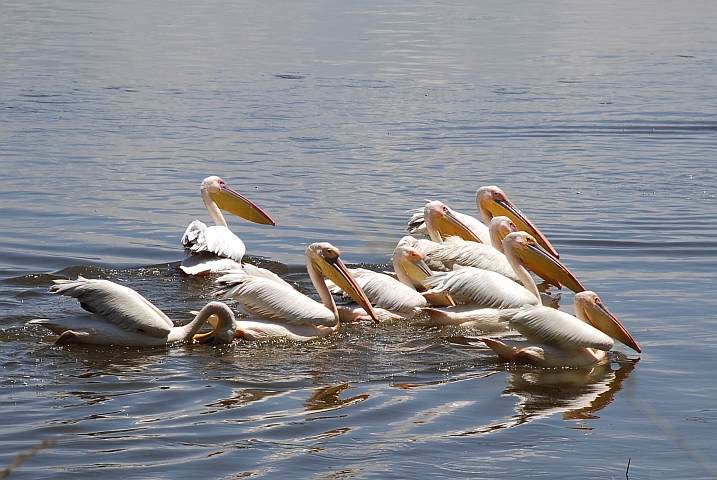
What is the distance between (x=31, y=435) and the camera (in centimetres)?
406

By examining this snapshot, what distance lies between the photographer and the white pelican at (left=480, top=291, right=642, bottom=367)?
17.0 feet

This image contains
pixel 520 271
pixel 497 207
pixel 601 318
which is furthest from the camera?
pixel 497 207

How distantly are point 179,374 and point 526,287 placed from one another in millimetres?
2311

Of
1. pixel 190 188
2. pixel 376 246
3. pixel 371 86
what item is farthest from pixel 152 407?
pixel 371 86

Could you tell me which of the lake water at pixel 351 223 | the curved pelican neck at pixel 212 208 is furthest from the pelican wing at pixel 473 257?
the curved pelican neck at pixel 212 208

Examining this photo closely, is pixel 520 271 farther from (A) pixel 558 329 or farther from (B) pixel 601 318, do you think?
(A) pixel 558 329

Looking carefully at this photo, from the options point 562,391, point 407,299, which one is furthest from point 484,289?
point 562,391

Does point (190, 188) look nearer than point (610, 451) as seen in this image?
No

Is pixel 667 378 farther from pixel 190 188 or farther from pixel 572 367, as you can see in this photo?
pixel 190 188

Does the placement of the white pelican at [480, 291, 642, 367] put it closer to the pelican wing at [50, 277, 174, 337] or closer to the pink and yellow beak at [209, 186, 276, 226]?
the pelican wing at [50, 277, 174, 337]

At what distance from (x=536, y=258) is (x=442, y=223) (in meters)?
1.07

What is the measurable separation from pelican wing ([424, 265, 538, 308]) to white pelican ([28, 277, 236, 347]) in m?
1.33

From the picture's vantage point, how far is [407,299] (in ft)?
19.5

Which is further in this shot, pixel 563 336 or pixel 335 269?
pixel 335 269
